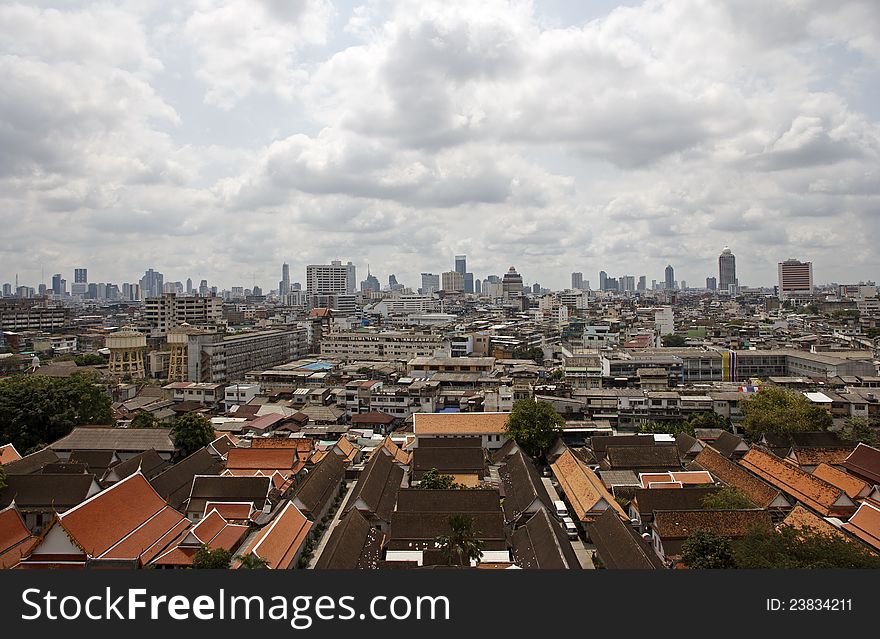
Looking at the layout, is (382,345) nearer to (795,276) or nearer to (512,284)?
(512,284)

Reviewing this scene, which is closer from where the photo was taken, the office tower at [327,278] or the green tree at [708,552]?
the green tree at [708,552]

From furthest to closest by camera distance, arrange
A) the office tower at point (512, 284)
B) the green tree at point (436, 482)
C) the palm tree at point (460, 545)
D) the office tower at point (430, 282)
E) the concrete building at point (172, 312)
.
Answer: the office tower at point (430, 282)
the office tower at point (512, 284)
the concrete building at point (172, 312)
the green tree at point (436, 482)
the palm tree at point (460, 545)

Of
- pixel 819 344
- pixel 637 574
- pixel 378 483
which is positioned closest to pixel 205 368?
pixel 378 483

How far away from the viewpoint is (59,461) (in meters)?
19.9

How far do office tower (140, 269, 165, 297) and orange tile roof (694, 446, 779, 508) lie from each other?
6532 inches

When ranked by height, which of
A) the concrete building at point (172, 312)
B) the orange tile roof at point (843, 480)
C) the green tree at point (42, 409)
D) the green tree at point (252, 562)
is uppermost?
the concrete building at point (172, 312)

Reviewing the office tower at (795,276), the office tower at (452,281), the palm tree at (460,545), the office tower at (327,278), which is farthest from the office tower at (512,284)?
the palm tree at (460,545)

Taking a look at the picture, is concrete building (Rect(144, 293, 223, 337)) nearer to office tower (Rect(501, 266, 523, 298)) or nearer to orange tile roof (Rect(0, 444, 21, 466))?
orange tile roof (Rect(0, 444, 21, 466))

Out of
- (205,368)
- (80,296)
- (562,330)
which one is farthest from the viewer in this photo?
(80,296)

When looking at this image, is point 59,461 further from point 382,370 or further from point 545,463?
point 382,370

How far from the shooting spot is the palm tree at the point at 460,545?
501 inches

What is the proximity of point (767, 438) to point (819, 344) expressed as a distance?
2683cm

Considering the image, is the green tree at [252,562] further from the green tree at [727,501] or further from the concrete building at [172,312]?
the concrete building at [172,312]

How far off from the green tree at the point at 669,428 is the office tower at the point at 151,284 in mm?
161195
